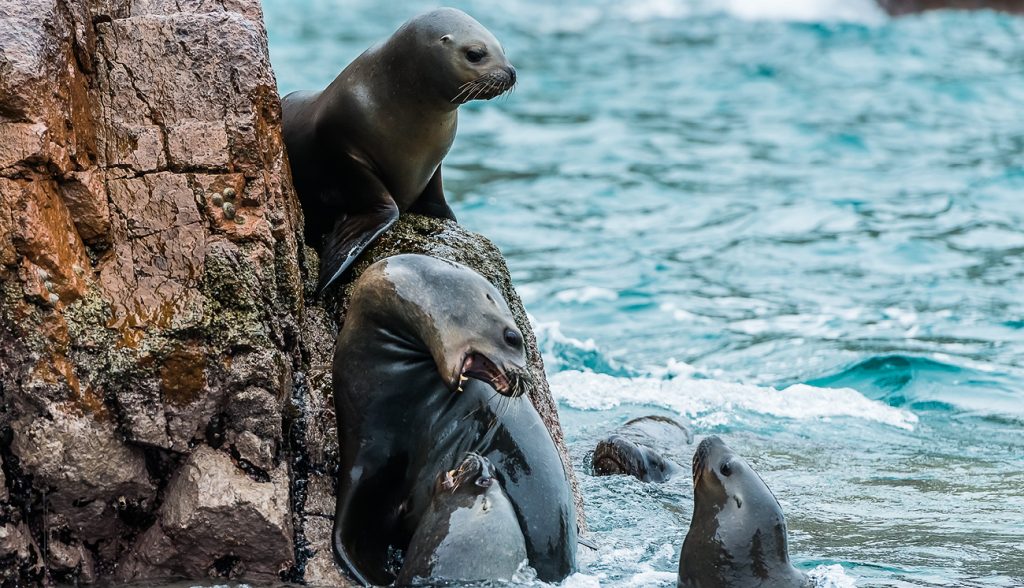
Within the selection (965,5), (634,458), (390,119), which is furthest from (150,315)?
(965,5)

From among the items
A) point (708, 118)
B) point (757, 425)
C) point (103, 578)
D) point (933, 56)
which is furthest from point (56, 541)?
point (933, 56)

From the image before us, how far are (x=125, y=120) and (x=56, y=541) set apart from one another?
49.9 inches

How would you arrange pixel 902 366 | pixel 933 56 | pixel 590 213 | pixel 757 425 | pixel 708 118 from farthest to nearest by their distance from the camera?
pixel 933 56
pixel 708 118
pixel 590 213
pixel 902 366
pixel 757 425

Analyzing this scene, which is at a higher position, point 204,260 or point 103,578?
point 204,260

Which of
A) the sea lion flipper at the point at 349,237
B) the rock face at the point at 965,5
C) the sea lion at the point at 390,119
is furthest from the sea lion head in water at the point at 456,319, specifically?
the rock face at the point at 965,5

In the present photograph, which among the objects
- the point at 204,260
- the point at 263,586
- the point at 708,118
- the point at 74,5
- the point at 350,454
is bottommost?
the point at 708,118

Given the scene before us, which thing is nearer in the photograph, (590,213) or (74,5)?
(74,5)

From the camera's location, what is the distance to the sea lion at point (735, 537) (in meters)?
4.19

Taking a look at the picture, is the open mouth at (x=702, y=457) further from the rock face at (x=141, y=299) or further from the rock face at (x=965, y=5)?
the rock face at (x=965, y=5)

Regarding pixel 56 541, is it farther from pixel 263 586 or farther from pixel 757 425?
pixel 757 425

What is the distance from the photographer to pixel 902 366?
29.7 feet

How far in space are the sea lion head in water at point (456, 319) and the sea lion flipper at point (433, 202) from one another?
1204 mm

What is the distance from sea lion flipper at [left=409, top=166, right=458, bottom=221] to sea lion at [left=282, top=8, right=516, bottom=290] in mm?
96

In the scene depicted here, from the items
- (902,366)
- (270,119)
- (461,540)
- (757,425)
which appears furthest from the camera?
(902,366)
